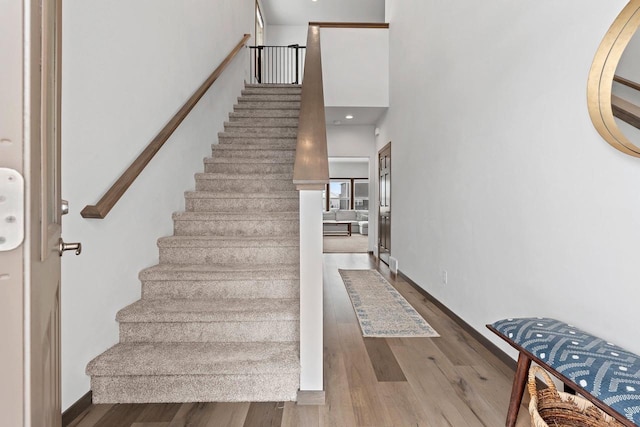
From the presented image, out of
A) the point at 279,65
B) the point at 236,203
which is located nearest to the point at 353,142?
the point at 279,65

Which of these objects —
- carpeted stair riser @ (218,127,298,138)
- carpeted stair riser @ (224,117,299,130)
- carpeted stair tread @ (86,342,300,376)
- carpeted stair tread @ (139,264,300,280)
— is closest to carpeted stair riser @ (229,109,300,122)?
carpeted stair riser @ (224,117,299,130)

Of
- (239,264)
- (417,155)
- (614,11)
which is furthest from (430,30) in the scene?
(239,264)

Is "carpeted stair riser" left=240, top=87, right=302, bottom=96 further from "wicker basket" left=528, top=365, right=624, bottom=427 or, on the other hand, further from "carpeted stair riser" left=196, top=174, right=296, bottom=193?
"wicker basket" left=528, top=365, right=624, bottom=427

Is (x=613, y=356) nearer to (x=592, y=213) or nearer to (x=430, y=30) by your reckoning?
(x=592, y=213)

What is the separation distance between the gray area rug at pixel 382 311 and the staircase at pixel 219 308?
0.93 m

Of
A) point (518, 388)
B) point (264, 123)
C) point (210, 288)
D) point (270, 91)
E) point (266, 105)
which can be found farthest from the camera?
point (270, 91)

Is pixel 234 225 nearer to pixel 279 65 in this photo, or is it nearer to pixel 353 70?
pixel 353 70

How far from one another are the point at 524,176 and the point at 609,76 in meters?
0.65

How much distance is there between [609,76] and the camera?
4.37 feet

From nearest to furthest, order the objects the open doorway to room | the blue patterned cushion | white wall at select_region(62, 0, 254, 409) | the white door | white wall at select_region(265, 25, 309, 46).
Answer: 1. the white door
2. the blue patterned cushion
3. white wall at select_region(62, 0, 254, 409)
4. white wall at select_region(265, 25, 309, 46)
5. the open doorway to room

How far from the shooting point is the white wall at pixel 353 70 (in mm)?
5230

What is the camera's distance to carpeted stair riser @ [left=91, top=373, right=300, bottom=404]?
165cm

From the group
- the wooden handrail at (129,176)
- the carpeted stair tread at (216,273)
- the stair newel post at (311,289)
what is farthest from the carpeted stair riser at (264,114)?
the stair newel post at (311,289)

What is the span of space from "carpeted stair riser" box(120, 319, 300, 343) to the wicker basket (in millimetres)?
1140
